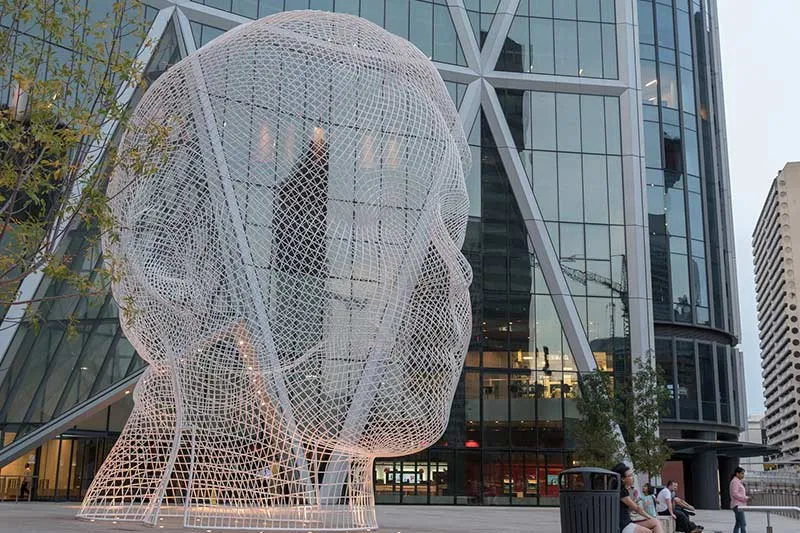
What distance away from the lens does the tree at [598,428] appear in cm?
2561

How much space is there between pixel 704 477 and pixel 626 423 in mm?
12938

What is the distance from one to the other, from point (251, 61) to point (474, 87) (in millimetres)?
18911

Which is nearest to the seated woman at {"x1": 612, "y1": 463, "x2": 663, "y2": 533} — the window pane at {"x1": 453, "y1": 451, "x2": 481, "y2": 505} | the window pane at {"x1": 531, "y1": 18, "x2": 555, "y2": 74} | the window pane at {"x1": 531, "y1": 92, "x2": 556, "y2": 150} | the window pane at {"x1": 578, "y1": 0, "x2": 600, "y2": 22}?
the window pane at {"x1": 453, "y1": 451, "x2": 481, "y2": 505}

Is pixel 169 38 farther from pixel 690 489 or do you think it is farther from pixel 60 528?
pixel 690 489

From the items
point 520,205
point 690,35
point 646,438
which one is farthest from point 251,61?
point 690,35

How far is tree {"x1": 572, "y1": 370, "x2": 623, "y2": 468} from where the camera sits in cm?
2561

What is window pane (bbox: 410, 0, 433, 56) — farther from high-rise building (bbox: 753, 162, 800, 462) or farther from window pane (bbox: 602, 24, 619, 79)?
high-rise building (bbox: 753, 162, 800, 462)

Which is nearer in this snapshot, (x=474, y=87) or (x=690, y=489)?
(x=474, y=87)

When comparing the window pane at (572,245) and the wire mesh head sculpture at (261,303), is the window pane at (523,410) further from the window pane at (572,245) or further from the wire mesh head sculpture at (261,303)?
the wire mesh head sculpture at (261,303)

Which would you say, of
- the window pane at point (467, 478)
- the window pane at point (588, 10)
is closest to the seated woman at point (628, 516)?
the window pane at point (467, 478)

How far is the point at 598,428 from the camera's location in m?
26.0

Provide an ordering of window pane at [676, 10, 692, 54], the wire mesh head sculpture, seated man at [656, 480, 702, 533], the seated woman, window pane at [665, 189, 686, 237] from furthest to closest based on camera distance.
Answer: window pane at [676, 10, 692, 54]
window pane at [665, 189, 686, 237]
seated man at [656, 480, 702, 533]
the wire mesh head sculpture
the seated woman

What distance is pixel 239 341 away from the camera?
12812 mm

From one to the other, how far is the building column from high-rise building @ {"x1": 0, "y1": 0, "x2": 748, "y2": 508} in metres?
0.32
